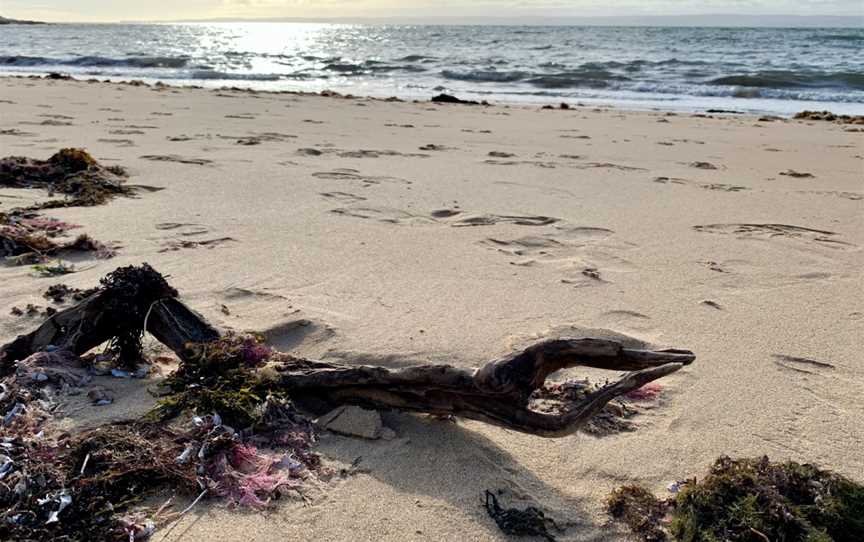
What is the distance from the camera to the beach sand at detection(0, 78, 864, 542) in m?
1.96

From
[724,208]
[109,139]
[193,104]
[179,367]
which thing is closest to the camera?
[179,367]

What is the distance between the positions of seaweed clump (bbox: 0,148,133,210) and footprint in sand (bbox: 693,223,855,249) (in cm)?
377

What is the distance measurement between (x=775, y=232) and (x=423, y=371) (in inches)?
123

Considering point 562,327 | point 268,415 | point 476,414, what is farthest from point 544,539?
point 562,327

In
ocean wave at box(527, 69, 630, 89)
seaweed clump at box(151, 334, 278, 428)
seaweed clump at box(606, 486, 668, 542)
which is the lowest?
ocean wave at box(527, 69, 630, 89)

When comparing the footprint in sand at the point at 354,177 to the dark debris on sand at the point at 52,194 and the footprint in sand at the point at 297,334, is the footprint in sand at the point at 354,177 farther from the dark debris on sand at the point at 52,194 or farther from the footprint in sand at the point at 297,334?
the footprint in sand at the point at 297,334

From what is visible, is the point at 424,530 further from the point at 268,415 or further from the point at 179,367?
the point at 179,367

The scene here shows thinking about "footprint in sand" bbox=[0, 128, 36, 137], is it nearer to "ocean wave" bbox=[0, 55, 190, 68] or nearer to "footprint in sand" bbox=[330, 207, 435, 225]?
"footprint in sand" bbox=[330, 207, 435, 225]

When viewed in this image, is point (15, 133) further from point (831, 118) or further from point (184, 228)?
point (831, 118)

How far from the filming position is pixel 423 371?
Result: 6.81 ft

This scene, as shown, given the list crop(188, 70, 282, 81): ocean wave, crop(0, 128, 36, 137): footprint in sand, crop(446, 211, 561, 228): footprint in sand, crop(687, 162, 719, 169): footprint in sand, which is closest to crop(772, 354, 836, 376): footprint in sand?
crop(446, 211, 561, 228): footprint in sand

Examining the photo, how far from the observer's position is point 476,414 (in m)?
2.02

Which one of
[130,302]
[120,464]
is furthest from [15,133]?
[120,464]

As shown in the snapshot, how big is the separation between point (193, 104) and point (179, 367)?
9.25 metres
